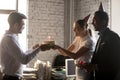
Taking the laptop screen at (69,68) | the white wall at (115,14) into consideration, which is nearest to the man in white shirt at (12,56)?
the laptop screen at (69,68)

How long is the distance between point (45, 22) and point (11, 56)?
3001 millimetres

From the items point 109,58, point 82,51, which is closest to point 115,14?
point 82,51

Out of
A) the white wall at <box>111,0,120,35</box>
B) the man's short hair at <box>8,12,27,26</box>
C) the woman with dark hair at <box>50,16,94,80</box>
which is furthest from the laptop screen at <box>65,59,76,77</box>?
the man's short hair at <box>8,12,27,26</box>

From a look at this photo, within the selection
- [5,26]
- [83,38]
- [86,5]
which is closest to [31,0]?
[5,26]

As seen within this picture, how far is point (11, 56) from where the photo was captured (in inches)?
127

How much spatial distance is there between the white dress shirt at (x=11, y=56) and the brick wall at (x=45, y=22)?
272cm

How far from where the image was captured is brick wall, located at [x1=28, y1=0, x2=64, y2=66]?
6023mm

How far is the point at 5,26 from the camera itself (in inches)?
231

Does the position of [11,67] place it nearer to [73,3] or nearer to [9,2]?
[9,2]

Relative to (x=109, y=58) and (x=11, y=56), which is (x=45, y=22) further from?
(x=109, y=58)

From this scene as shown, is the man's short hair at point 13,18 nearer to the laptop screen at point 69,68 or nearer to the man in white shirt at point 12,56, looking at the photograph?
the man in white shirt at point 12,56

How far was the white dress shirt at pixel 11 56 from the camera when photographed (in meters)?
3.20

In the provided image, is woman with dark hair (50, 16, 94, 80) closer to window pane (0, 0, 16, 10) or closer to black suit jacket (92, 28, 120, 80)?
black suit jacket (92, 28, 120, 80)

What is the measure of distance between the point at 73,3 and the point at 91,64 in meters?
3.45
